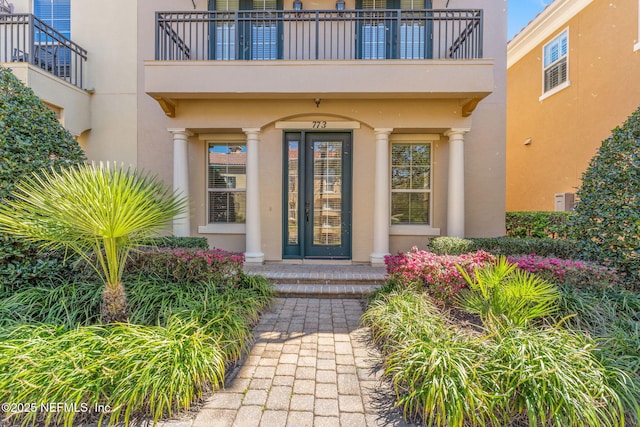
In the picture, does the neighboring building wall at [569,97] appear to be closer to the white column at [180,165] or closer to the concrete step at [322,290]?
the concrete step at [322,290]

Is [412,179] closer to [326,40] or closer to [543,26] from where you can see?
[326,40]

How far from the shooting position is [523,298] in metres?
3.00

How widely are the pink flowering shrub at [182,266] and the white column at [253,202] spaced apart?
2.07m

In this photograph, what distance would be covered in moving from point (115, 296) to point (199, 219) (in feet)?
13.3

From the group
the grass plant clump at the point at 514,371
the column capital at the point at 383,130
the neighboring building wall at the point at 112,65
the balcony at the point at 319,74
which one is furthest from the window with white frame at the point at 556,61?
the neighboring building wall at the point at 112,65

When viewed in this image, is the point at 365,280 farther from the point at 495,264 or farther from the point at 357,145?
the point at 357,145

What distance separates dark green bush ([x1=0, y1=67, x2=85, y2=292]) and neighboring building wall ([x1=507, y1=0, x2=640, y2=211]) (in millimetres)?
9615

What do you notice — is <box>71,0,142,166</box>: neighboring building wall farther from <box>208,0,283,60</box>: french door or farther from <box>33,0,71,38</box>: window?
<box>208,0,283,60</box>: french door

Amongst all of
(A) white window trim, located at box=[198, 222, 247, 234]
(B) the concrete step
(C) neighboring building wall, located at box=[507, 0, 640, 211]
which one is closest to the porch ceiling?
(A) white window trim, located at box=[198, 222, 247, 234]

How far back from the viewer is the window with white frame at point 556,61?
830 cm

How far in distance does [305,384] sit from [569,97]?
999 centimetres

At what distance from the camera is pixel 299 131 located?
21.7 feet

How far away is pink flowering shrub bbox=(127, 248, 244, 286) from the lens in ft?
13.3

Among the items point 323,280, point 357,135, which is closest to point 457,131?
point 357,135
